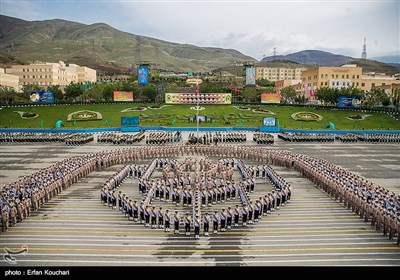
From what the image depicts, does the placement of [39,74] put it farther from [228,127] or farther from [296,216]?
[296,216]

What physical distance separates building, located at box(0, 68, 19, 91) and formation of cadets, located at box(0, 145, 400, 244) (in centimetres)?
6835

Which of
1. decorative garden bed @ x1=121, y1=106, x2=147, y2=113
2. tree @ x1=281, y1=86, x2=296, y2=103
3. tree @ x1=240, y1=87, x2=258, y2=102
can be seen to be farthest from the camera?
tree @ x1=281, y1=86, x2=296, y2=103

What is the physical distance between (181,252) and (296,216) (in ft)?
20.3

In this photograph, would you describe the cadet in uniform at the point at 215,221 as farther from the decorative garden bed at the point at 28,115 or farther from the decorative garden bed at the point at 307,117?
the decorative garden bed at the point at 28,115

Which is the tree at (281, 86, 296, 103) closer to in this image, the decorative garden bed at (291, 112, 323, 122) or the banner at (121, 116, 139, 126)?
the decorative garden bed at (291, 112, 323, 122)

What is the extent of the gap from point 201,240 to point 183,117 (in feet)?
139

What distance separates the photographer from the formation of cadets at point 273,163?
13.8m

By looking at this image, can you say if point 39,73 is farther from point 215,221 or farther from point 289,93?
point 215,221

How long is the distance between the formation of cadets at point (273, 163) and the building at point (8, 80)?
224ft

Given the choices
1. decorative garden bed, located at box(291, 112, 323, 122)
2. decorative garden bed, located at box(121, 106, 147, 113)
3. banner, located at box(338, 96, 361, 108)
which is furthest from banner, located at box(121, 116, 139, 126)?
banner, located at box(338, 96, 361, 108)

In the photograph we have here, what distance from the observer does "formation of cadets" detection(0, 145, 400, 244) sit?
13.8 m

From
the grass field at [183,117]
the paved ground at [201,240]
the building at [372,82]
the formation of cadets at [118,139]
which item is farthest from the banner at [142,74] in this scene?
the building at [372,82]
